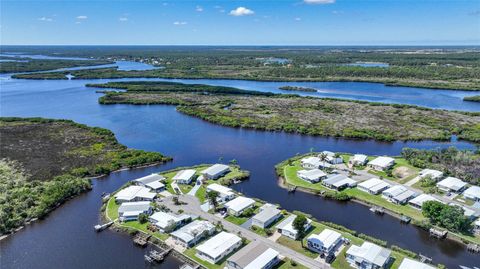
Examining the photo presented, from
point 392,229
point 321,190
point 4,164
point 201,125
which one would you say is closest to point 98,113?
point 201,125

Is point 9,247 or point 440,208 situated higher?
point 440,208

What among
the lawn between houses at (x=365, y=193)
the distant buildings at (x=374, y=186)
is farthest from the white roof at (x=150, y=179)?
the distant buildings at (x=374, y=186)

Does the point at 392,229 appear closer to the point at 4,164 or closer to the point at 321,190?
the point at 321,190

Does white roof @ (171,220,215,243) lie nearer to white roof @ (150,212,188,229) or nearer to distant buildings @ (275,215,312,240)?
white roof @ (150,212,188,229)

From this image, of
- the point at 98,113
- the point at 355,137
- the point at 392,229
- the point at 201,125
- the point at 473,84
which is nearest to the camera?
the point at 392,229

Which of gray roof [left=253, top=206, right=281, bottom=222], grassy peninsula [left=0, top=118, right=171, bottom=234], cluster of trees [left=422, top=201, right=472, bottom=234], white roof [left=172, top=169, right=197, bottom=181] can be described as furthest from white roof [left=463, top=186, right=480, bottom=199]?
grassy peninsula [left=0, top=118, right=171, bottom=234]

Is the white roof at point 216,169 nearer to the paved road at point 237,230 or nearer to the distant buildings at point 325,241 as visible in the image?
the paved road at point 237,230

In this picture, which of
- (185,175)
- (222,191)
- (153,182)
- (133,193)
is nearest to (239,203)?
(222,191)
